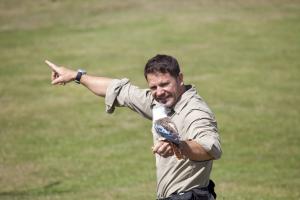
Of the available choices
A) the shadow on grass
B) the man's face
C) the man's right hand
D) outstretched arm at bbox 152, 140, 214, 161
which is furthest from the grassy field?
outstretched arm at bbox 152, 140, 214, 161

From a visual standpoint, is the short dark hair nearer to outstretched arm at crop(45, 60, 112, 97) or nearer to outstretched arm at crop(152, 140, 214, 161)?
outstretched arm at crop(152, 140, 214, 161)

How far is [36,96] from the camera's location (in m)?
23.5

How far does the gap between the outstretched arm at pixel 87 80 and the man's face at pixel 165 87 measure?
114cm

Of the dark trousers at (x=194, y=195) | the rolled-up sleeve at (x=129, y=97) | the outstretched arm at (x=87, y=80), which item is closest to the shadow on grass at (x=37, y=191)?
the outstretched arm at (x=87, y=80)

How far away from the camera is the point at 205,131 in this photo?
6.26 meters

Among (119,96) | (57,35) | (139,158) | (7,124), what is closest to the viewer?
(119,96)

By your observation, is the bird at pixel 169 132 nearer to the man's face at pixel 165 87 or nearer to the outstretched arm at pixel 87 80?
the man's face at pixel 165 87

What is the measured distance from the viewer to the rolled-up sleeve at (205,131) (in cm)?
614

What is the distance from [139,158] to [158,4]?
22.2 meters

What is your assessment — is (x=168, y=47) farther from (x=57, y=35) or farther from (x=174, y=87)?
(x=174, y=87)

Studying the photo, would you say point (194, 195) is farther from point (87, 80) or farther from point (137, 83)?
point (137, 83)

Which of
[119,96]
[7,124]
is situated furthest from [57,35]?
[119,96]

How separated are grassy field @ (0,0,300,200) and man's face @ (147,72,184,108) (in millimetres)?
5817

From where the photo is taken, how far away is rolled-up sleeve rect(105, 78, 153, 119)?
7.26 metres
